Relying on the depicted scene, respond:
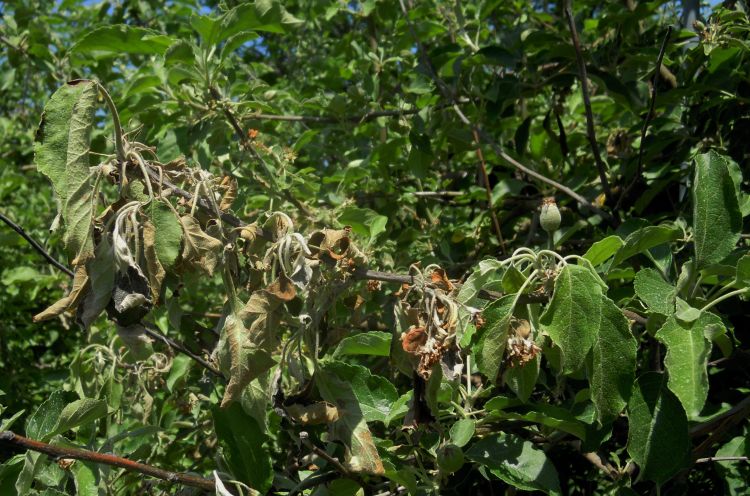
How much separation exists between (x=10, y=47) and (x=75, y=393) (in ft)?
5.80

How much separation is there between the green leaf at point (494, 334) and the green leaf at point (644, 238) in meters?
0.25

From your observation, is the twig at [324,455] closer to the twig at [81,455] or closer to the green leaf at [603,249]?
the twig at [81,455]

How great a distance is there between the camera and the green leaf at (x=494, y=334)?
0.99 metres

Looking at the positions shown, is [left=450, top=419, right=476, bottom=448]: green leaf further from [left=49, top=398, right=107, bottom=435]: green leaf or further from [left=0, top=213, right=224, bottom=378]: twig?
[left=49, top=398, right=107, bottom=435]: green leaf

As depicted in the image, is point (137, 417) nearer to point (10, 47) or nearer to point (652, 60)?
point (652, 60)

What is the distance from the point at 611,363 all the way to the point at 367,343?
1.37ft

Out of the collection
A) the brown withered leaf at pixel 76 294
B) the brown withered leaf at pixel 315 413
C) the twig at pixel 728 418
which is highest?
the brown withered leaf at pixel 76 294

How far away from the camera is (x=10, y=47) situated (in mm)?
2818

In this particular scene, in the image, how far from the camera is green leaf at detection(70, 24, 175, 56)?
167 cm

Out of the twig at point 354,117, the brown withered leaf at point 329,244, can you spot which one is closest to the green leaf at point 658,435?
the brown withered leaf at point 329,244

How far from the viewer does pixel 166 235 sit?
Result: 0.99m

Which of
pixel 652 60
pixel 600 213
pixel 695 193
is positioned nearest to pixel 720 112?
pixel 652 60

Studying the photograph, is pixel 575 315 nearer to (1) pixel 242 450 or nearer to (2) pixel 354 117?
(1) pixel 242 450

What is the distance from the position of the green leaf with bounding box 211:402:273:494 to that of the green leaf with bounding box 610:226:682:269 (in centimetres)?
62
